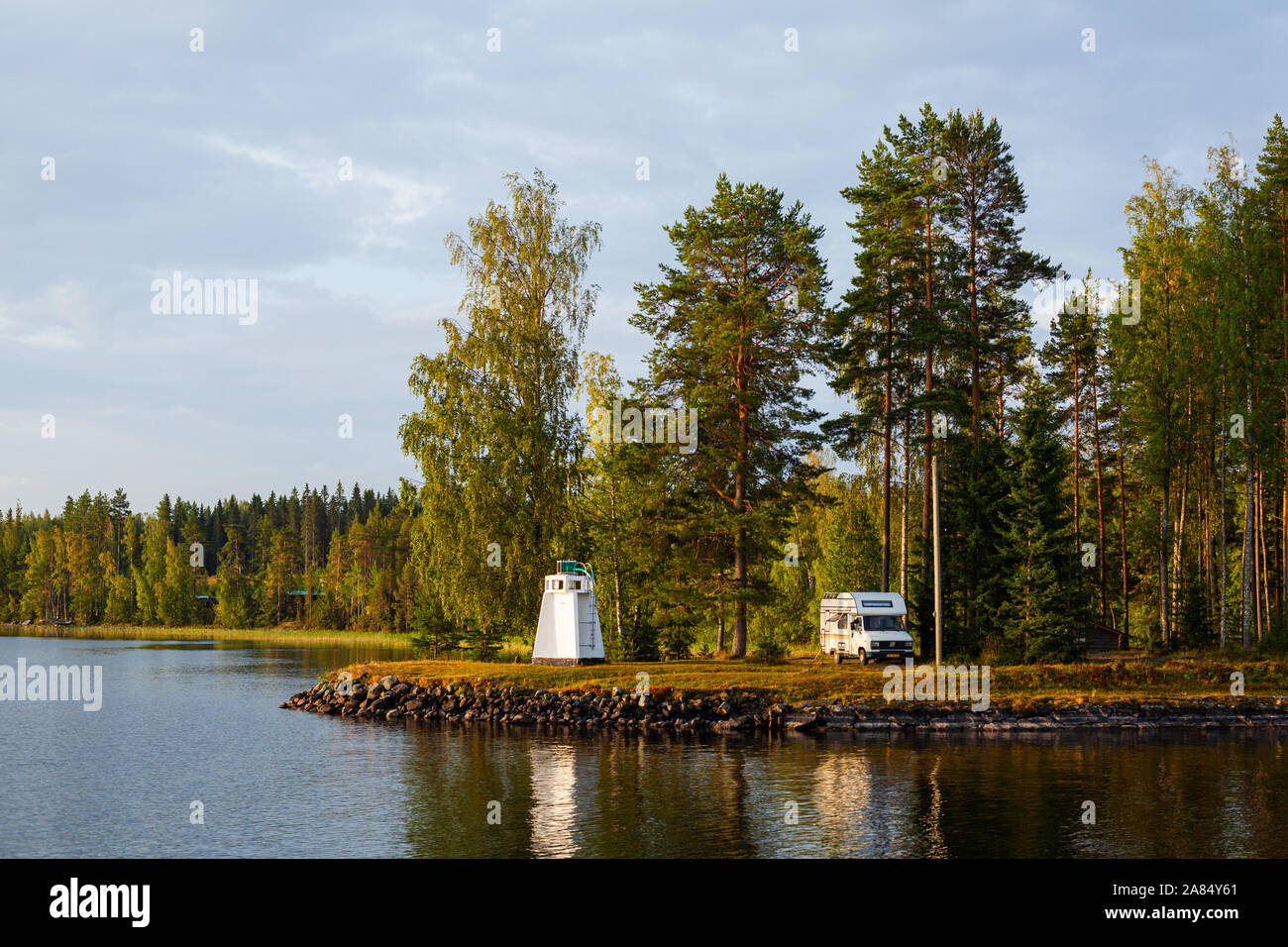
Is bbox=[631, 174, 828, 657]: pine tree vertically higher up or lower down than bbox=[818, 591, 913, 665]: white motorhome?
higher up

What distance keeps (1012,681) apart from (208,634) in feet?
397

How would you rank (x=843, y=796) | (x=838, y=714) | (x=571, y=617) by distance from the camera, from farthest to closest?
(x=571, y=617), (x=838, y=714), (x=843, y=796)

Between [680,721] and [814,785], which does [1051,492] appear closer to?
[680,721]

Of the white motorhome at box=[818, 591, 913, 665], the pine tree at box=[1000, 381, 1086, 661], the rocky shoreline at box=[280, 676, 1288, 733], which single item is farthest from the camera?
the white motorhome at box=[818, 591, 913, 665]

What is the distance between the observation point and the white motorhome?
46469 mm

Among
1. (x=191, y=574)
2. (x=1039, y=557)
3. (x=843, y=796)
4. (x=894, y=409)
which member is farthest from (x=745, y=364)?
(x=191, y=574)

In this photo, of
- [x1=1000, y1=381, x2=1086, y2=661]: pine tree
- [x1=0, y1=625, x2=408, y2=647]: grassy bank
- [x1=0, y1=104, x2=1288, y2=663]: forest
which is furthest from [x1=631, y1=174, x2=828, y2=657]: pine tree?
[x1=0, y1=625, x2=408, y2=647]: grassy bank

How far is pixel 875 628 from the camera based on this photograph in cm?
4684

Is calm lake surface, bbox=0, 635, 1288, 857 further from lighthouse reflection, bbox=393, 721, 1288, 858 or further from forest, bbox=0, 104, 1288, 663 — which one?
forest, bbox=0, 104, 1288, 663

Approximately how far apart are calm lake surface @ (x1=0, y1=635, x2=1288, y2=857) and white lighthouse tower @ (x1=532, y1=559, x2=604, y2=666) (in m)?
7.96

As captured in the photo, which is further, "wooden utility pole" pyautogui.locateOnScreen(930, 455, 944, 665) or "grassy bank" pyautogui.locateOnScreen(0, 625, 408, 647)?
"grassy bank" pyautogui.locateOnScreen(0, 625, 408, 647)

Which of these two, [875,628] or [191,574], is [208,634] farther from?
[875,628]
